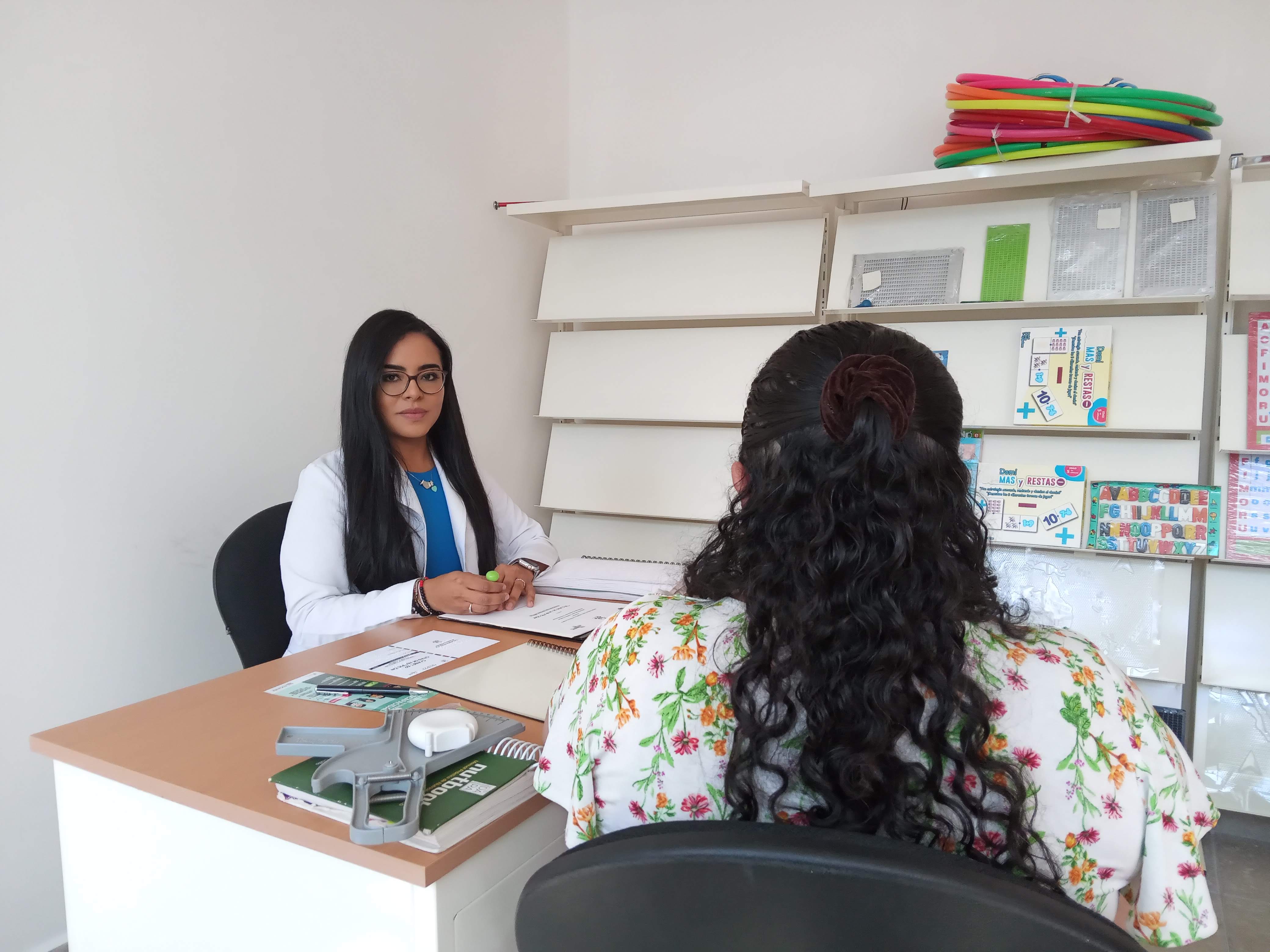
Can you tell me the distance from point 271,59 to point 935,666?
2.18 m

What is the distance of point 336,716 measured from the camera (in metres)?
1.05

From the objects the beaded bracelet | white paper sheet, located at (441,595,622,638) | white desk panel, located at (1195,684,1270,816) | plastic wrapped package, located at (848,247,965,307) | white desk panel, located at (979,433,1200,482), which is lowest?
white desk panel, located at (1195,684,1270,816)

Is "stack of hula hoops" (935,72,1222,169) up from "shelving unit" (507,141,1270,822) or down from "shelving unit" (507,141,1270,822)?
up

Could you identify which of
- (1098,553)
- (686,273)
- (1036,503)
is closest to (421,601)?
(686,273)

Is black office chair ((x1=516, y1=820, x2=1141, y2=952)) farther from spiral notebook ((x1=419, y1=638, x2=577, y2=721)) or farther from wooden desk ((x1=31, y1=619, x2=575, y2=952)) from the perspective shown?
spiral notebook ((x1=419, y1=638, x2=577, y2=721))

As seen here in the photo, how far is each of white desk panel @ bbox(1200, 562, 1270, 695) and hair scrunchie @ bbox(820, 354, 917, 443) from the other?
215 cm

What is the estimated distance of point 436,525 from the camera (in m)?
1.93

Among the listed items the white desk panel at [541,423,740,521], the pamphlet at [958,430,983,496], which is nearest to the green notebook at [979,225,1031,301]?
the pamphlet at [958,430,983,496]

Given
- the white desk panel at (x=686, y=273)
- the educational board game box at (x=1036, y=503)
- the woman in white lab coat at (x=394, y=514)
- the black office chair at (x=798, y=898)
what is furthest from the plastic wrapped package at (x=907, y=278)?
the black office chair at (x=798, y=898)

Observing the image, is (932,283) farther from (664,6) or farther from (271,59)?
(271,59)

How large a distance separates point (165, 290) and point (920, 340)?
182 cm

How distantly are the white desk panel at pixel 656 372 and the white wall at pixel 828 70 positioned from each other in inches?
27.4

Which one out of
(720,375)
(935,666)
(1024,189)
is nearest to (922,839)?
(935,666)

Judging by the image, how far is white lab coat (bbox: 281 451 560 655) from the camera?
1594 millimetres
